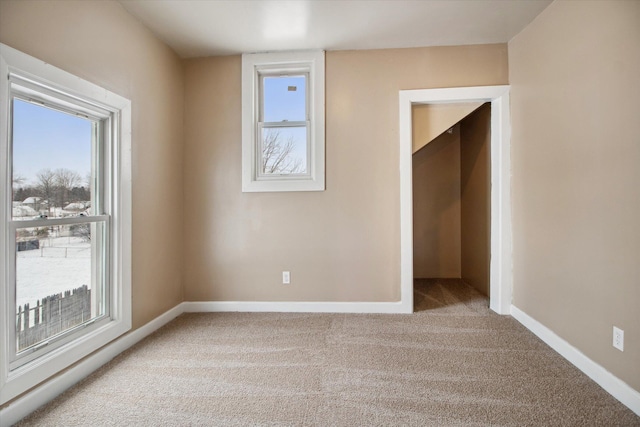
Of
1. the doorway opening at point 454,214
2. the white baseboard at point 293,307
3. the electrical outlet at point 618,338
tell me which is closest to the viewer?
the electrical outlet at point 618,338

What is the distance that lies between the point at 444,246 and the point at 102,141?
159 inches

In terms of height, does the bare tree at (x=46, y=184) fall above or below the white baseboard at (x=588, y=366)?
above

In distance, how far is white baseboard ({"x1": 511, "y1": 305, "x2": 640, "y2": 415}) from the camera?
5.35ft

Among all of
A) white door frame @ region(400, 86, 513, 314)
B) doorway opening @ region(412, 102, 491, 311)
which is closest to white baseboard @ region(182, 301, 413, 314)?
white door frame @ region(400, 86, 513, 314)

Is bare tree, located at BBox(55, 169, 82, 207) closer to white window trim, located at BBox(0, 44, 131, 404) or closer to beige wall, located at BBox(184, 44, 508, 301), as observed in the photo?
white window trim, located at BBox(0, 44, 131, 404)

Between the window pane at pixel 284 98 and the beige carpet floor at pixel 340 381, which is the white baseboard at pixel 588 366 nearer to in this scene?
the beige carpet floor at pixel 340 381

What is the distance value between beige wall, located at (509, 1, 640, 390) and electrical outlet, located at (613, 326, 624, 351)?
34mm

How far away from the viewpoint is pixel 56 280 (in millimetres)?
1886

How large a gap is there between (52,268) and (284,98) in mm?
2336

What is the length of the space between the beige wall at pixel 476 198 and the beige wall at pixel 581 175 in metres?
0.65

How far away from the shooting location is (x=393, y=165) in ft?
9.89


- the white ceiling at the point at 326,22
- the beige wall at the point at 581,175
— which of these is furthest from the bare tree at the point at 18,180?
the beige wall at the point at 581,175

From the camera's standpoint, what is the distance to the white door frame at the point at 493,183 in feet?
9.50

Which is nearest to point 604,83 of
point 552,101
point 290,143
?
point 552,101
